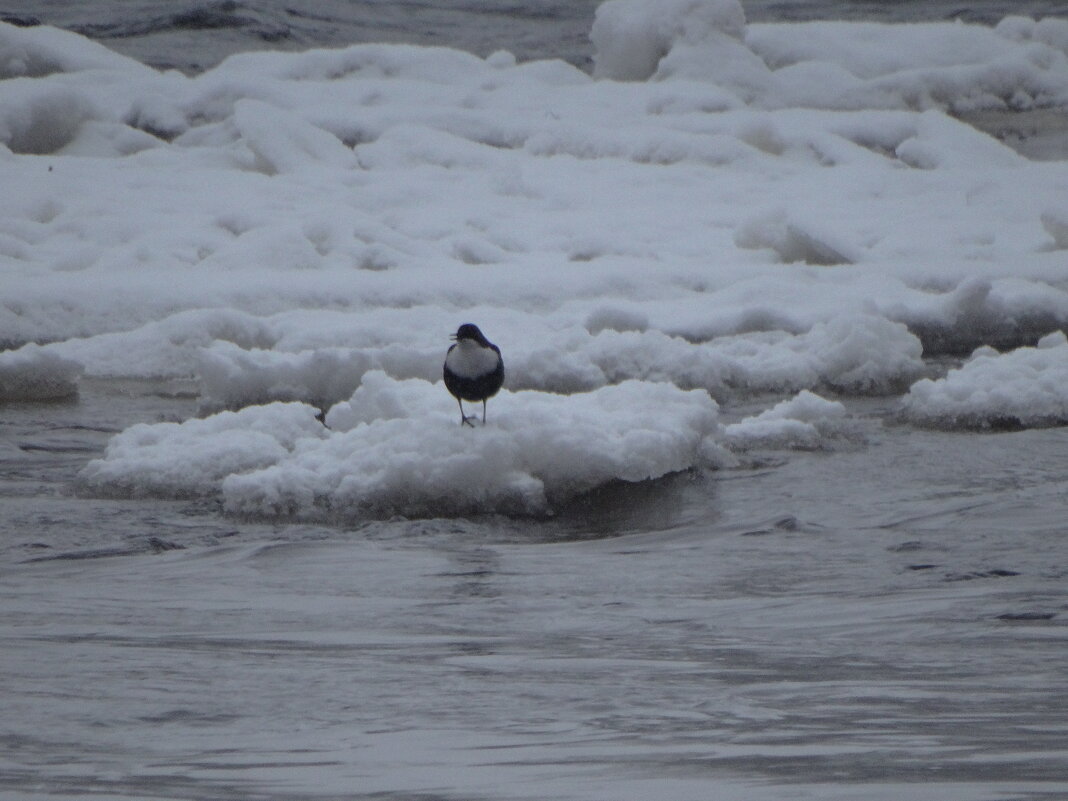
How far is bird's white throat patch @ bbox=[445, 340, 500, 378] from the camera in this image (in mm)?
4734

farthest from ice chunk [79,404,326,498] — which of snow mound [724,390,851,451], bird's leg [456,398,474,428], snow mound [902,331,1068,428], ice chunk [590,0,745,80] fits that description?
ice chunk [590,0,745,80]

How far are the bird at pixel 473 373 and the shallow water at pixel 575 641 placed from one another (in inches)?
20.1

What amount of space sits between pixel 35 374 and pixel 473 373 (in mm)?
2200

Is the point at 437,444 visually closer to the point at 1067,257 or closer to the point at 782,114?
the point at 1067,257

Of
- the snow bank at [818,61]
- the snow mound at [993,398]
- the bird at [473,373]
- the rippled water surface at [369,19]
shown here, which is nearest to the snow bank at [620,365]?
→ the snow mound at [993,398]

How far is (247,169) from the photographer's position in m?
10.3

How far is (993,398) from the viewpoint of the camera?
5.50 meters

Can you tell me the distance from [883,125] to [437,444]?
8.13 m

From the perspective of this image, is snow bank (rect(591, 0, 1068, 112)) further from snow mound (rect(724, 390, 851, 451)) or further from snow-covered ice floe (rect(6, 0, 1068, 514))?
snow mound (rect(724, 390, 851, 451))

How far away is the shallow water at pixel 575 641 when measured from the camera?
2.12 metres

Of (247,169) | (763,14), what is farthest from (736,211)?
(763,14)

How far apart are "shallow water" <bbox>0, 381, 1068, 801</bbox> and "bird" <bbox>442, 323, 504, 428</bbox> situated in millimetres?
510

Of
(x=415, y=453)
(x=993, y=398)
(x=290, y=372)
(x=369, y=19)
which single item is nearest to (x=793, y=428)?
(x=993, y=398)

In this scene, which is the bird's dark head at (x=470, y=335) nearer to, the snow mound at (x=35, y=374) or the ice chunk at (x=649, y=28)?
the snow mound at (x=35, y=374)
